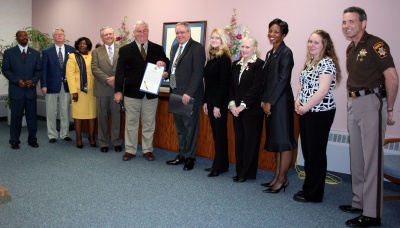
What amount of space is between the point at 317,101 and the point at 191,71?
4.60ft

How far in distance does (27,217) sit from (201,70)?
6.79ft

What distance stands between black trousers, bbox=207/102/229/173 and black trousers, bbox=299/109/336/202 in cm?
85

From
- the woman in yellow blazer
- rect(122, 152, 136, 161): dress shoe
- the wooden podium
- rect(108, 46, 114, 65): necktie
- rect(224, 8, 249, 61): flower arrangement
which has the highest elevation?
rect(224, 8, 249, 61): flower arrangement

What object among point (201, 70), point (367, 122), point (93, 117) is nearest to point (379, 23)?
point (367, 122)

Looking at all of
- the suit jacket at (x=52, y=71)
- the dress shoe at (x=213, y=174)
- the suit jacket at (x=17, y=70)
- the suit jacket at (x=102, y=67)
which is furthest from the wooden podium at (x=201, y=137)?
the suit jacket at (x=17, y=70)

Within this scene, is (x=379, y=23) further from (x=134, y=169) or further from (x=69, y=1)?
(x=69, y=1)

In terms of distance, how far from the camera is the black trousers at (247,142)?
335cm

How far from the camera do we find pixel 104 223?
2.48m

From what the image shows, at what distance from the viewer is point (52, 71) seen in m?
4.79

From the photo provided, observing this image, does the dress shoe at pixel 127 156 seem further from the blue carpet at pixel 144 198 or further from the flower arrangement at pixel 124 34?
the flower arrangement at pixel 124 34

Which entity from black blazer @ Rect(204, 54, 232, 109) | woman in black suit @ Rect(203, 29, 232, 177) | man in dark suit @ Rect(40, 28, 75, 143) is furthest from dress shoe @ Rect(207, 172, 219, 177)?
man in dark suit @ Rect(40, 28, 75, 143)

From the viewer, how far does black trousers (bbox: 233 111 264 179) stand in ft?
11.0

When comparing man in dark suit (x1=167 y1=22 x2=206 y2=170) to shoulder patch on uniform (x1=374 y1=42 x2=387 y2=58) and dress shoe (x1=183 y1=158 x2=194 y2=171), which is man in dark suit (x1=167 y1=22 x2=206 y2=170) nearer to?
dress shoe (x1=183 y1=158 x2=194 y2=171)

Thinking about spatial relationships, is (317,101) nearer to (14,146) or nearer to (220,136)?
(220,136)
